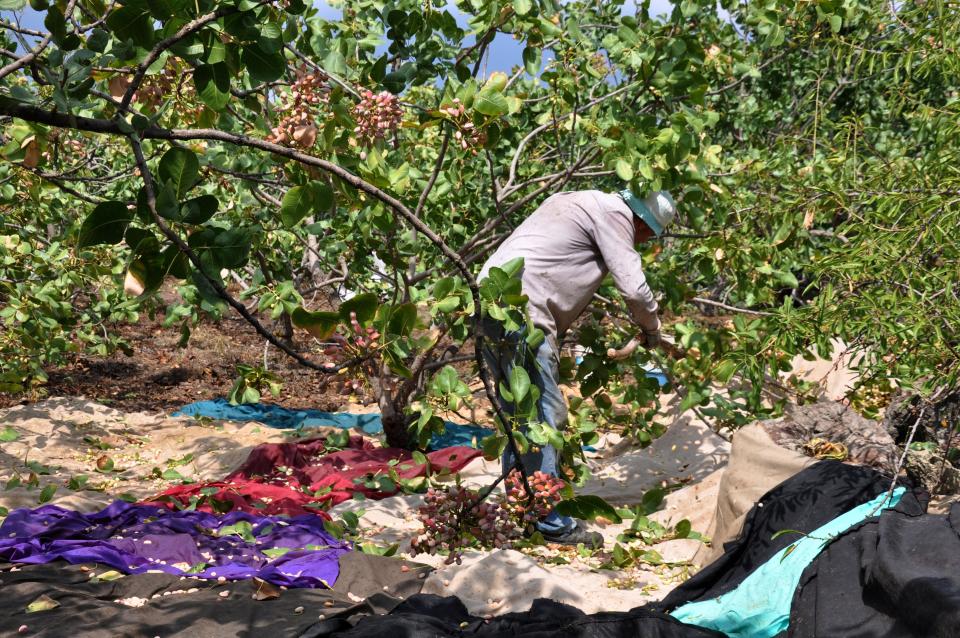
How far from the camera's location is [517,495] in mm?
2545

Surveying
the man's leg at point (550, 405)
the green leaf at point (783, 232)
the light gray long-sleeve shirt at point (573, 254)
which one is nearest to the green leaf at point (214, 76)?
the light gray long-sleeve shirt at point (573, 254)

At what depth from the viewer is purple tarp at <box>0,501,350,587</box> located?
302 cm

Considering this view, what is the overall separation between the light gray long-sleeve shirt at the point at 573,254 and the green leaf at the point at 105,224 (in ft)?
6.79

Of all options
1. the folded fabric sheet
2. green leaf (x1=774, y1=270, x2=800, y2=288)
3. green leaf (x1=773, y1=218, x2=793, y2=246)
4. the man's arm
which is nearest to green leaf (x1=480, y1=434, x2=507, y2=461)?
the man's arm

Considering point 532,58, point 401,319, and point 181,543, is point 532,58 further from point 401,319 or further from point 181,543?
point 181,543

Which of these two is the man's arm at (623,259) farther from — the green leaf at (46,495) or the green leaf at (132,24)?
the green leaf at (46,495)

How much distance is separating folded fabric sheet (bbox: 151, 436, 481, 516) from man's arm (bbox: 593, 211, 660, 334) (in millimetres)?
1255

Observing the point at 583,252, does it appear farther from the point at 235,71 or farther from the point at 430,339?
the point at 235,71

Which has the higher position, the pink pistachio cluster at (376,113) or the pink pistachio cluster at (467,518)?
the pink pistachio cluster at (376,113)

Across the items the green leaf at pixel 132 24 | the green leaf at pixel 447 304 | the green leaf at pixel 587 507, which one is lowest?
the green leaf at pixel 587 507

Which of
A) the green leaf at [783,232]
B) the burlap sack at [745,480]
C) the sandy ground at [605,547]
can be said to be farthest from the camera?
the green leaf at [783,232]

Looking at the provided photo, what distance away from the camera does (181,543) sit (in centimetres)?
323

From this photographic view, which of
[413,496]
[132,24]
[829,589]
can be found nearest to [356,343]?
[132,24]

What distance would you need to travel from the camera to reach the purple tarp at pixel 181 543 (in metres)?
3.02
